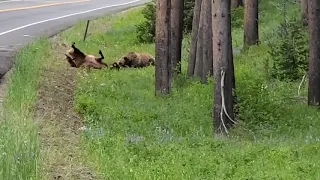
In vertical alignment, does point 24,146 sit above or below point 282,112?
above

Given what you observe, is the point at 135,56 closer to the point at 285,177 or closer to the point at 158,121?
the point at 158,121

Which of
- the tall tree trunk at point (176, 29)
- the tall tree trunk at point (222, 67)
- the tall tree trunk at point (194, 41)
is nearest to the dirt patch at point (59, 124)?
the tall tree trunk at point (222, 67)

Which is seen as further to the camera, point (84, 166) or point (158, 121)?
point (158, 121)

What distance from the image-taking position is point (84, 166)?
962 centimetres

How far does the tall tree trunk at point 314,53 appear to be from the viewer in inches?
624

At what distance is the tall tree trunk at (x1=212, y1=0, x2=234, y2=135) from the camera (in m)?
12.7

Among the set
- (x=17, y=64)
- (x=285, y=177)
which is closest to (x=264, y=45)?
(x=17, y=64)

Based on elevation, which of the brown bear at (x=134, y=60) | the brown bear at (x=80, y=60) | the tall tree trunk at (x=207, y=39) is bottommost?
the brown bear at (x=134, y=60)

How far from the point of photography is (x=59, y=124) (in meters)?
12.5

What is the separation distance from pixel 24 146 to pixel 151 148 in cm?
262

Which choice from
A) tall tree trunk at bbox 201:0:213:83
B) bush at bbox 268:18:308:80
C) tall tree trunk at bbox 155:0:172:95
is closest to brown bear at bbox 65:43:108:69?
tall tree trunk at bbox 201:0:213:83

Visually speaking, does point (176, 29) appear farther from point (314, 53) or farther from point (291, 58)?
point (314, 53)

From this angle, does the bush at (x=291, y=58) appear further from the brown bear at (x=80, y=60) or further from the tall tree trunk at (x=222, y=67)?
the tall tree trunk at (x=222, y=67)

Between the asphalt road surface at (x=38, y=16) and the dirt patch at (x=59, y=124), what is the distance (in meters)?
1.19
